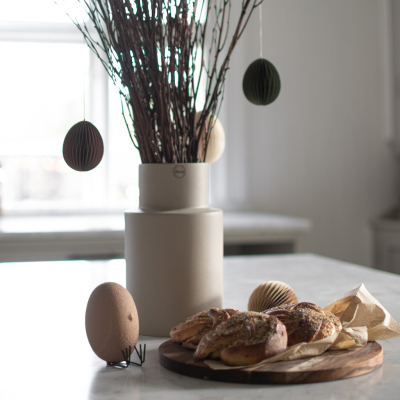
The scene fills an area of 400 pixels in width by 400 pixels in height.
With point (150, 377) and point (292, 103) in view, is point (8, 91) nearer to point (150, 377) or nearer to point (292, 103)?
point (292, 103)

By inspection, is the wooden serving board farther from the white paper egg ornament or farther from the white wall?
the white wall

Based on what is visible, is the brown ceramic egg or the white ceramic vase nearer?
the brown ceramic egg

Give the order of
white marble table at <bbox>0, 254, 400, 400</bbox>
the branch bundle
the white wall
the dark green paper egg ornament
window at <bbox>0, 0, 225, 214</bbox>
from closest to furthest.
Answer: white marble table at <bbox>0, 254, 400, 400</bbox> < the branch bundle < the dark green paper egg ornament < window at <bbox>0, 0, 225, 214</bbox> < the white wall

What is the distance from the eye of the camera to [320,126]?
2.97 m

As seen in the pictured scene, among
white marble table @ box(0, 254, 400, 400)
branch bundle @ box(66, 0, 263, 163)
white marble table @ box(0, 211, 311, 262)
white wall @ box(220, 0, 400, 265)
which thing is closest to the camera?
white marble table @ box(0, 254, 400, 400)

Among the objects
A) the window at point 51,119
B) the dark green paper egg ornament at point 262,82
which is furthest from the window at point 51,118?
the dark green paper egg ornament at point 262,82

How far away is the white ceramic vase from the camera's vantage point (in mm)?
635

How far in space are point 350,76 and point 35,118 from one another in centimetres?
194

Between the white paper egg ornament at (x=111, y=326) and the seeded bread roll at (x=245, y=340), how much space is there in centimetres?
8

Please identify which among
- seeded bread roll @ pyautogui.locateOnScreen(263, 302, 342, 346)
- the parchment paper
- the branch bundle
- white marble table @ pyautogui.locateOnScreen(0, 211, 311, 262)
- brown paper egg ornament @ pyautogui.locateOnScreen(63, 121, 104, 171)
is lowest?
white marble table @ pyautogui.locateOnScreen(0, 211, 311, 262)

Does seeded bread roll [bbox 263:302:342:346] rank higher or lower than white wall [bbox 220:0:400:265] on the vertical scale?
lower

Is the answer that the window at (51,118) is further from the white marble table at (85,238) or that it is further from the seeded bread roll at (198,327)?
the seeded bread roll at (198,327)

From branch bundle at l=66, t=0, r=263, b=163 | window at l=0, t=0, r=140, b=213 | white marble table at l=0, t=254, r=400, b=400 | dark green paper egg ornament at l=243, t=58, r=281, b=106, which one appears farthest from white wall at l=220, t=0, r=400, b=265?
branch bundle at l=66, t=0, r=263, b=163

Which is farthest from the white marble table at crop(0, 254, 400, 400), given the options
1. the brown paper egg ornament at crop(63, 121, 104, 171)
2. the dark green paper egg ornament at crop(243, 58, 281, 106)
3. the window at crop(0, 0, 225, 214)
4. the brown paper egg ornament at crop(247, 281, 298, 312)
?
the window at crop(0, 0, 225, 214)
